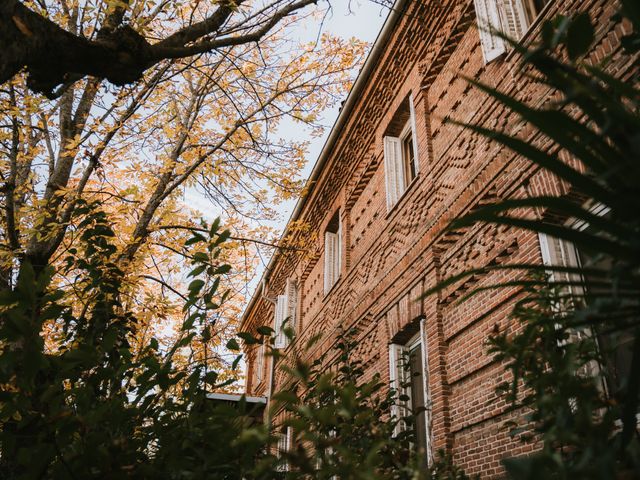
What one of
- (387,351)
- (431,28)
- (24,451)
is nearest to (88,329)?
(24,451)

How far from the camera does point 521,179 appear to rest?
16.3 ft

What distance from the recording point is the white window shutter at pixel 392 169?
8281mm

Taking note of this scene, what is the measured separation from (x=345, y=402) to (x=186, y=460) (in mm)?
826

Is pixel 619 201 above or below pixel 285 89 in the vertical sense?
below

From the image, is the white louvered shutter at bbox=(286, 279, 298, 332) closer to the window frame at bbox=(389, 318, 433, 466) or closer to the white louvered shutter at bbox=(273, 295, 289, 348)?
the white louvered shutter at bbox=(273, 295, 289, 348)

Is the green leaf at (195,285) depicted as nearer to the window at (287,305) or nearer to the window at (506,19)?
the window at (506,19)

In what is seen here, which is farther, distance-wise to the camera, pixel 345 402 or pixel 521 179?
pixel 521 179

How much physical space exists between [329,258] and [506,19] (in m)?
6.94

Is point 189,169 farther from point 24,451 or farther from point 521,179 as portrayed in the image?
point 24,451

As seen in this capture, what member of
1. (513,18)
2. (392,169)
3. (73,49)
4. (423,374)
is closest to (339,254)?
(392,169)

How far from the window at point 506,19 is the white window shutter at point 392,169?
2922 mm

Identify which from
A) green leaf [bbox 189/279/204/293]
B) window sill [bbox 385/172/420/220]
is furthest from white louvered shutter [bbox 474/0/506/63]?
green leaf [bbox 189/279/204/293]

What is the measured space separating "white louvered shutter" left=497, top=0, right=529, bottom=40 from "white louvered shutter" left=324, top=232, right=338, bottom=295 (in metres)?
6.69

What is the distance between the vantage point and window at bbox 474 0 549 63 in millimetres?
5598
